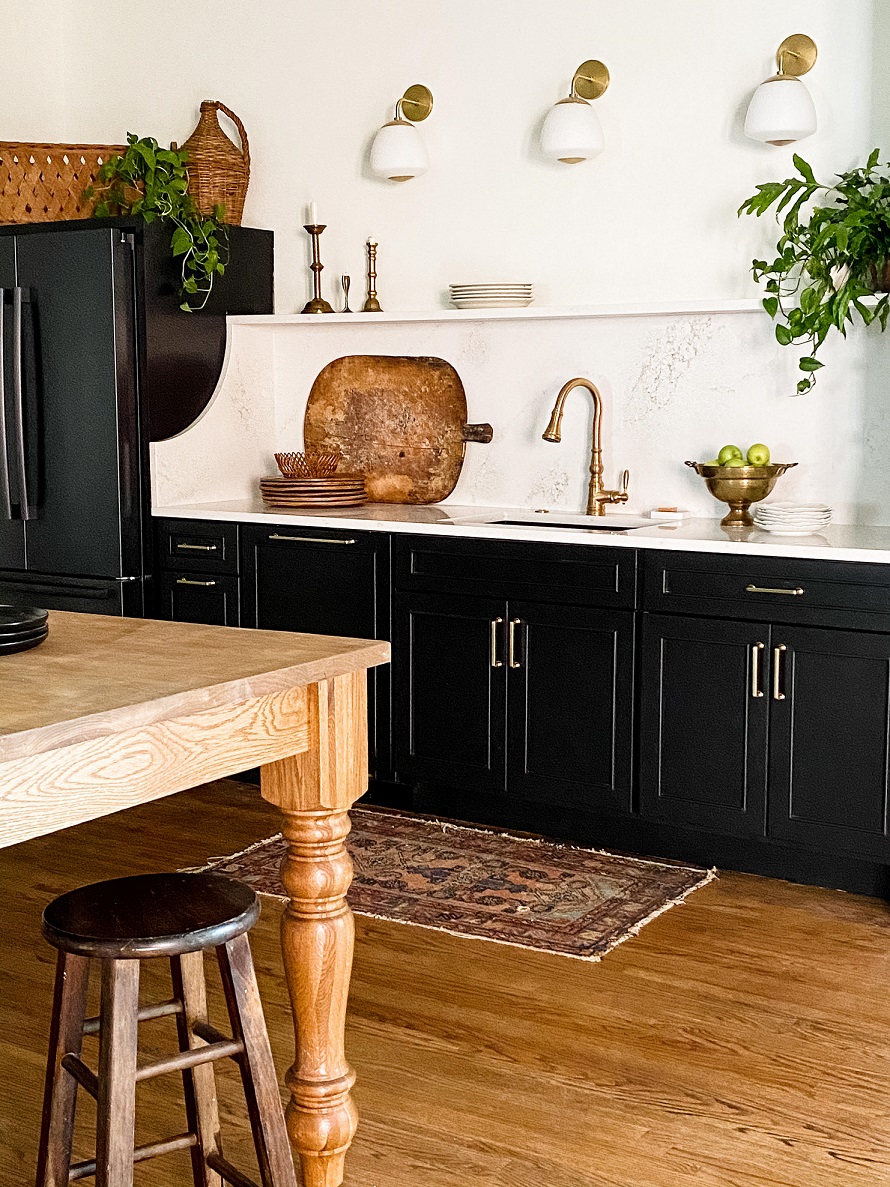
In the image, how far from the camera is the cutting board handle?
4.79 meters

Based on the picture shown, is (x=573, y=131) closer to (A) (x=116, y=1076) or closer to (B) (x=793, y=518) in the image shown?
(B) (x=793, y=518)

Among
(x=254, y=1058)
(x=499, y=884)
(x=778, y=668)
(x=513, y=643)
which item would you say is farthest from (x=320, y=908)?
(x=513, y=643)

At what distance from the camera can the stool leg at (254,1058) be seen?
198cm

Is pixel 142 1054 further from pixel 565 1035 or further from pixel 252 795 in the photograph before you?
pixel 252 795

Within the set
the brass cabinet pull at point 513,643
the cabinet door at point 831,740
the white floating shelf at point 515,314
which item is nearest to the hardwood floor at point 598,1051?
the cabinet door at point 831,740

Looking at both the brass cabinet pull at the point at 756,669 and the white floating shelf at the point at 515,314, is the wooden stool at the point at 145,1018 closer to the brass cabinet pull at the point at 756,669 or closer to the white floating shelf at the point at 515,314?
the brass cabinet pull at the point at 756,669

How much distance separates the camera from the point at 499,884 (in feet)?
12.4

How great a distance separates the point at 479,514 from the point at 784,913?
1677mm

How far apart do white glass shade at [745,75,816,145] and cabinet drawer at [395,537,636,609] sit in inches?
50.2

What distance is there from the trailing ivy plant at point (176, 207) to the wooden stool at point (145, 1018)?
3098 mm

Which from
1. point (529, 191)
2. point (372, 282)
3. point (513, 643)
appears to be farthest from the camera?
point (372, 282)

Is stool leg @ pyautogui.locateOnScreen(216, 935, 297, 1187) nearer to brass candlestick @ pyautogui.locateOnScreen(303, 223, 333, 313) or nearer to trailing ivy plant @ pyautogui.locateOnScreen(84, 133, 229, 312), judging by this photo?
trailing ivy plant @ pyautogui.locateOnScreen(84, 133, 229, 312)

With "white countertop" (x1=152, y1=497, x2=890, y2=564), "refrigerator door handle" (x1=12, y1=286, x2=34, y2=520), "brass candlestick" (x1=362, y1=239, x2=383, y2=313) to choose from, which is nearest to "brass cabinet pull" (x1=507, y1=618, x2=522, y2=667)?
"white countertop" (x1=152, y1=497, x2=890, y2=564)

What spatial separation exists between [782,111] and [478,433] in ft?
4.61
